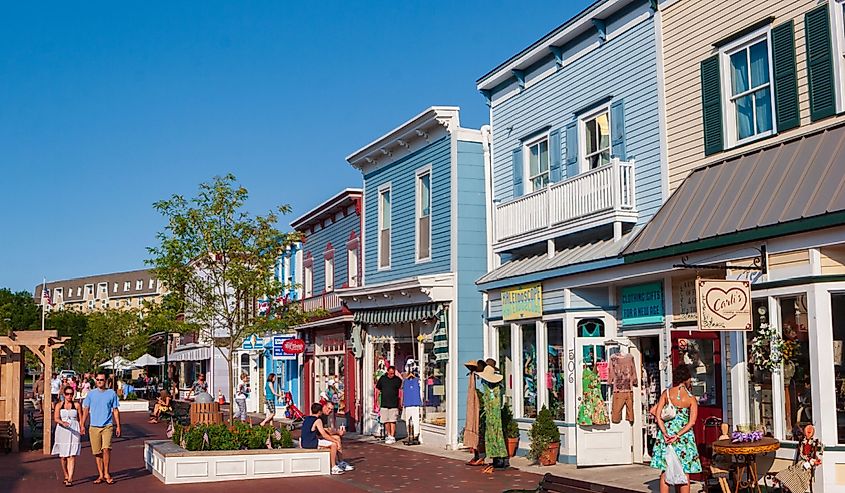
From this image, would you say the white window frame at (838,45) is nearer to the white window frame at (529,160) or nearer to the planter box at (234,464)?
the white window frame at (529,160)

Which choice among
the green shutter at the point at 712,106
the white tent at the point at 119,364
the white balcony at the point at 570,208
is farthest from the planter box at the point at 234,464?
the white tent at the point at 119,364

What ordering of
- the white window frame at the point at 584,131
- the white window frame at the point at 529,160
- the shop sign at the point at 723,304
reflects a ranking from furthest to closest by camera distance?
the white window frame at the point at 529,160 < the white window frame at the point at 584,131 < the shop sign at the point at 723,304

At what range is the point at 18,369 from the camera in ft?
72.9

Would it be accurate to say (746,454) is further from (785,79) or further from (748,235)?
(785,79)

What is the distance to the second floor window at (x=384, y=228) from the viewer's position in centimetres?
2536

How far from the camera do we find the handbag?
36.6ft

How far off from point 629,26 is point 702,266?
5431 mm

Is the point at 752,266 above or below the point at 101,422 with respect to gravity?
above

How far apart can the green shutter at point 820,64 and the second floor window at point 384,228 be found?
562 inches

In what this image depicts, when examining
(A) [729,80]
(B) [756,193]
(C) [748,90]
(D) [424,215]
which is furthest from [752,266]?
(D) [424,215]

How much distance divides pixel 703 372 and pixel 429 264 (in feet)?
30.9

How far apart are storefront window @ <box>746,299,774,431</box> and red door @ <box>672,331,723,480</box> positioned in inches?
44.9

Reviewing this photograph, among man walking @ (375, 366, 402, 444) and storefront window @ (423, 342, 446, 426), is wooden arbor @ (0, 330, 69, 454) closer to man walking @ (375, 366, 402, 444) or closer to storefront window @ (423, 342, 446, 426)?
man walking @ (375, 366, 402, 444)

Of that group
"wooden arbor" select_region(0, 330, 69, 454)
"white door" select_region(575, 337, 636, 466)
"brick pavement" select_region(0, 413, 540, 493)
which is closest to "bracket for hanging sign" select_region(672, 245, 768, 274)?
"white door" select_region(575, 337, 636, 466)
